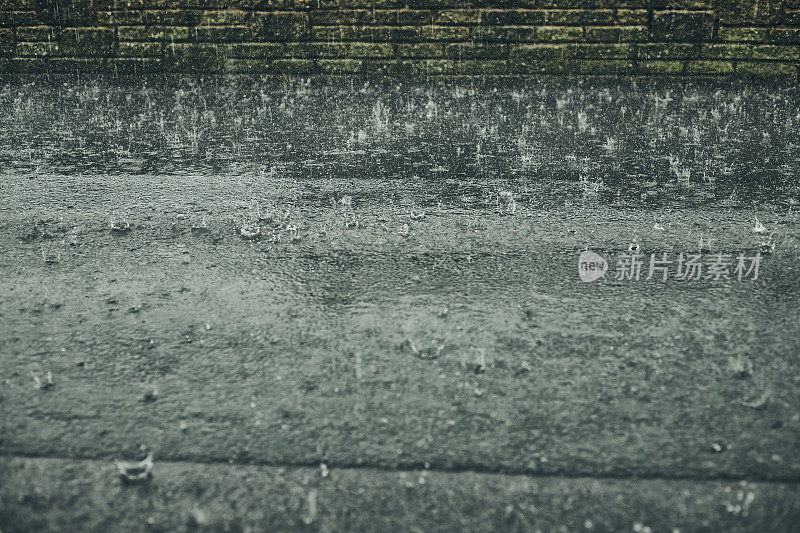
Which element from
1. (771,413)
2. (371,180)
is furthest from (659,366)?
(371,180)

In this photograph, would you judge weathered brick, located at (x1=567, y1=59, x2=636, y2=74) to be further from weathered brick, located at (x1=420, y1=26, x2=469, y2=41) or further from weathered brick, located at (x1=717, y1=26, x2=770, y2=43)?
weathered brick, located at (x1=420, y1=26, x2=469, y2=41)

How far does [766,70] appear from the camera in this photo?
278 inches

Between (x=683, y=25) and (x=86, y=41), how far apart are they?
6288mm

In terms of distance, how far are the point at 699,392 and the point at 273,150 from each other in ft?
12.6

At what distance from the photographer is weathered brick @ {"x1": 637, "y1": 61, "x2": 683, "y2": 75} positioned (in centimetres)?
709

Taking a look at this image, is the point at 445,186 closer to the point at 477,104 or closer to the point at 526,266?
the point at 526,266

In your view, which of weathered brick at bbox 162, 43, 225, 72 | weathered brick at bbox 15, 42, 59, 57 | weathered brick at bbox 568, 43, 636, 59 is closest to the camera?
weathered brick at bbox 568, 43, 636, 59

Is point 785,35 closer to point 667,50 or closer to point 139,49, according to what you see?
point 667,50

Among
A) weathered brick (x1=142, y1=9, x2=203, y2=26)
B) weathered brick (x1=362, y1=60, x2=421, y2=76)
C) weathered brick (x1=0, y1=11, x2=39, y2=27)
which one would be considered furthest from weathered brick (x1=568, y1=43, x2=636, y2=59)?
weathered brick (x1=0, y1=11, x2=39, y2=27)

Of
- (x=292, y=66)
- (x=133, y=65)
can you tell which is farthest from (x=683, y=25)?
(x=133, y=65)

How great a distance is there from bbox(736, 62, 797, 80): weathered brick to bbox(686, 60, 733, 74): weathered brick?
97 mm

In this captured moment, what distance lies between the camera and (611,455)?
188cm

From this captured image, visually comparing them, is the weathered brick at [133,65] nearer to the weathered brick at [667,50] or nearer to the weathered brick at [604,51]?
the weathered brick at [604,51]

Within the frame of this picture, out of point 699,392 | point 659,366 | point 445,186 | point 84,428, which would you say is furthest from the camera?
point 445,186
